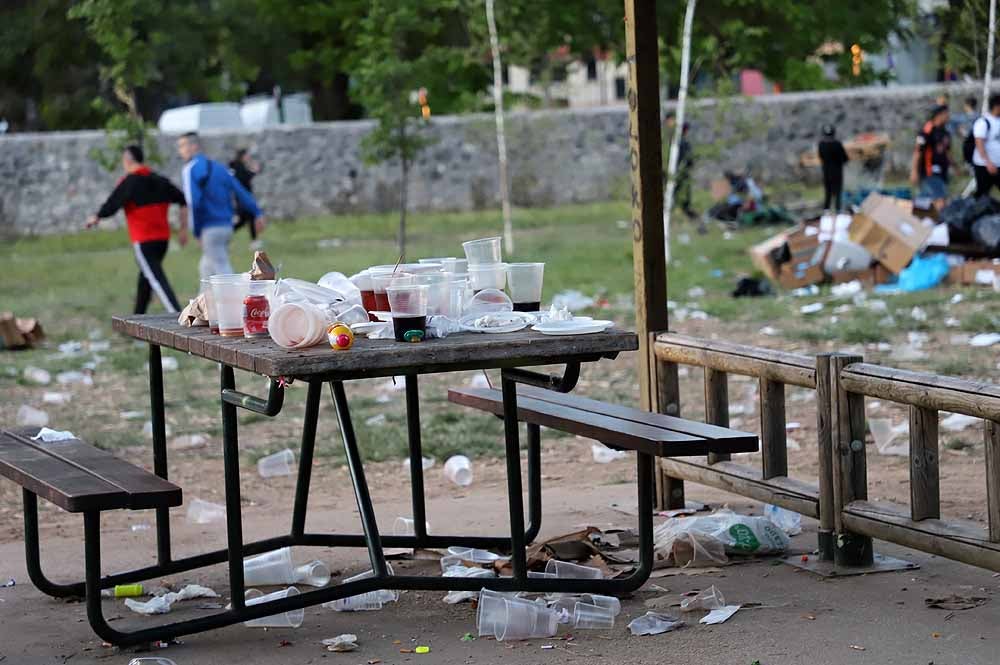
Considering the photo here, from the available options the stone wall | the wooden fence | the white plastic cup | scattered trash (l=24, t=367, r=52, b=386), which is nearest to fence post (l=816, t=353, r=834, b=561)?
the wooden fence

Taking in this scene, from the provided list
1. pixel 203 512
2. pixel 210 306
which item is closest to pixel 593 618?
pixel 210 306

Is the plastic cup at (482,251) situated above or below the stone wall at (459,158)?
below

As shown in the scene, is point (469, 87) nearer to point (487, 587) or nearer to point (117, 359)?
point (117, 359)

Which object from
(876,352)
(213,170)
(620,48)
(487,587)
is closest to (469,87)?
(620,48)

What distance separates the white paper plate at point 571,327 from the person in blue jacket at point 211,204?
8404 mm

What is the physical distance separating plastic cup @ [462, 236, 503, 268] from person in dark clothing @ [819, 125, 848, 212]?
15210mm

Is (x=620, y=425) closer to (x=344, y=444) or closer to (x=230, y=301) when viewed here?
(x=344, y=444)

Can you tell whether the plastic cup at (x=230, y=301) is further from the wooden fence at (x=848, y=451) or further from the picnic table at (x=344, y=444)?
the wooden fence at (x=848, y=451)

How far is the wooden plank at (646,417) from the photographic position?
4.36m

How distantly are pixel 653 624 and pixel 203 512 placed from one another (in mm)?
2692

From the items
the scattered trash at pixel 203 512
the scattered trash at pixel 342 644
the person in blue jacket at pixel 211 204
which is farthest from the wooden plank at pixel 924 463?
the person in blue jacket at pixel 211 204

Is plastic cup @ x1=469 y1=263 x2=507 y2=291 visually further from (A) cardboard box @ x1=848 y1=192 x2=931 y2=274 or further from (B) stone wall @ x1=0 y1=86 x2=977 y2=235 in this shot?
(B) stone wall @ x1=0 y1=86 x2=977 y2=235

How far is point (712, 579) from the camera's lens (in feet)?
15.8

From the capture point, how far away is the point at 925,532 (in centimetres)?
435
